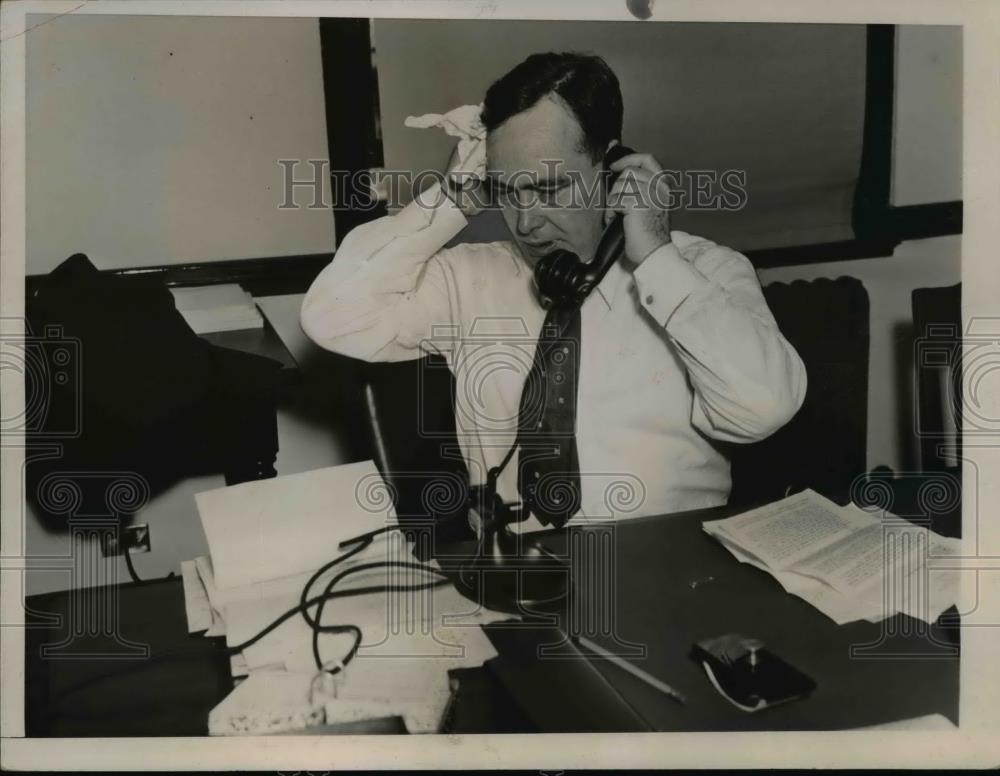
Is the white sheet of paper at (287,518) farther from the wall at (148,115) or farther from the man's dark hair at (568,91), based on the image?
the man's dark hair at (568,91)

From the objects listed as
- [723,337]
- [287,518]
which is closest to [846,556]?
[723,337]

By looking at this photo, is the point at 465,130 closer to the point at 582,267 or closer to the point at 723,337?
the point at 582,267

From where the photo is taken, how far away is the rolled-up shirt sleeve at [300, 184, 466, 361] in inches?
48.0

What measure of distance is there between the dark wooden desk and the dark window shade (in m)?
0.51

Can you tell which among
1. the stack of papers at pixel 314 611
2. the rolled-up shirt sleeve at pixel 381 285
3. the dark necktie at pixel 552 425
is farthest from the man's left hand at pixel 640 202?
the stack of papers at pixel 314 611

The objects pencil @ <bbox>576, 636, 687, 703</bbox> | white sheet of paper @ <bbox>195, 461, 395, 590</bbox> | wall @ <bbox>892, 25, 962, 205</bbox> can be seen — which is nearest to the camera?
pencil @ <bbox>576, 636, 687, 703</bbox>

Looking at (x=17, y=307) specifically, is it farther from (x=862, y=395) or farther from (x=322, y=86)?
(x=862, y=395)

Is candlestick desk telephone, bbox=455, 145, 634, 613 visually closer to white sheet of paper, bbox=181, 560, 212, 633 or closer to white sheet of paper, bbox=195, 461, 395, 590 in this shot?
white sheet of paper, bbox=195, 461, 395, 590

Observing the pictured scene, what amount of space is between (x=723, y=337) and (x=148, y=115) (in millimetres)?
904

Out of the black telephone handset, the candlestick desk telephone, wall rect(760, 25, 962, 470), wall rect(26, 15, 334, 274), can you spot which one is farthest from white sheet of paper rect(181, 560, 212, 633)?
wall rect(760, 25, 962, 470)

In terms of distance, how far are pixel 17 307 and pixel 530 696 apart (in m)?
0.94

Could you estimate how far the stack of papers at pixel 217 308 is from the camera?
1218mm

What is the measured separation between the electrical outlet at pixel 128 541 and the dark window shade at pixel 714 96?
2.17 feet

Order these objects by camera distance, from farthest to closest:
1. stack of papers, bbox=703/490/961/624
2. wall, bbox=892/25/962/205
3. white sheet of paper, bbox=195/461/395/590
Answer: wall, bbox=892/25/962/205 < white sheet of paper, bbox=195/461/395/590 < stack of papers, bbox=703/490/961/624
